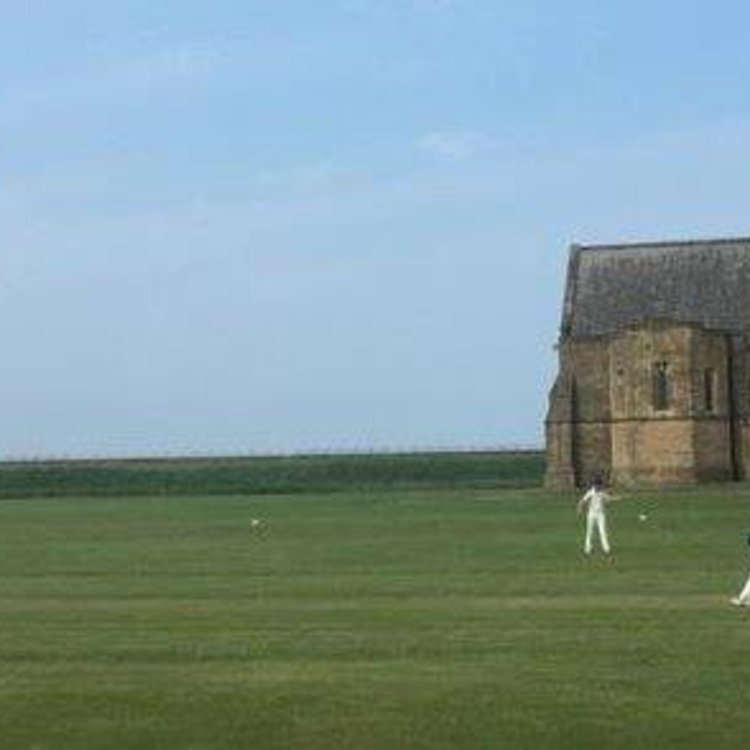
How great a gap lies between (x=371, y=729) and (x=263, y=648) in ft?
17.8

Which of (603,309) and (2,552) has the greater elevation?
(603,309)

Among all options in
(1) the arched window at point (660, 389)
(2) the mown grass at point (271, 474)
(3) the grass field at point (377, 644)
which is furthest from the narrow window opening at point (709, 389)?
(3) the grass field at point (377, 644)

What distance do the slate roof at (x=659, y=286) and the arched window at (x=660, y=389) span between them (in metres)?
2.32

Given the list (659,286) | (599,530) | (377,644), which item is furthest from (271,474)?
(377,644)

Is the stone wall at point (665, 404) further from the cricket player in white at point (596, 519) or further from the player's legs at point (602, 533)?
the player's legs at point (602, 533)

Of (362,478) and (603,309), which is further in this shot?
(362,478)

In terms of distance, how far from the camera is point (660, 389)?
76688 mm

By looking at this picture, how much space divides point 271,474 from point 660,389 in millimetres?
54605

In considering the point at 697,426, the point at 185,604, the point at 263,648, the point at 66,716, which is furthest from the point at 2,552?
the point at 697,426

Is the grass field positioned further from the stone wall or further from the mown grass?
the mown grass

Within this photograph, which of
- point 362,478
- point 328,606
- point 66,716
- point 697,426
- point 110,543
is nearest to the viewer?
point 66,716

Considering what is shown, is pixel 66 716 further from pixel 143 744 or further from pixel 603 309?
pixel 603 309

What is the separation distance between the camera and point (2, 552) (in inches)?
1578

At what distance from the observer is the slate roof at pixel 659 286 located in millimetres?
78188
